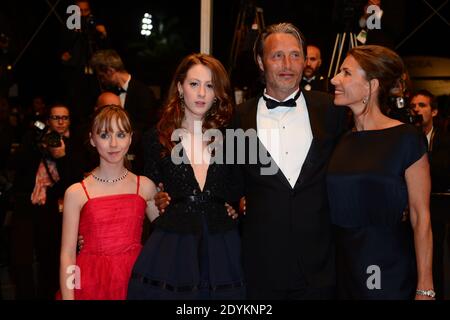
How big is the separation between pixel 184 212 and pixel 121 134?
56cm

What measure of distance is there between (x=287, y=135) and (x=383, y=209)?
1.88 feet

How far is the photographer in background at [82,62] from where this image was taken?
6172mm

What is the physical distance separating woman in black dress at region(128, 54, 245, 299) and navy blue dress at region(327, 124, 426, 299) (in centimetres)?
51

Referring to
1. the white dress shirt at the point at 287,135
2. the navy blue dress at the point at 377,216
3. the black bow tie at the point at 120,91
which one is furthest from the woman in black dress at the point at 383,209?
the black bow tie at the point at 120,91

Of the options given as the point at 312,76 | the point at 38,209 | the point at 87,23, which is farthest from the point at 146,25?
the point at 38,209

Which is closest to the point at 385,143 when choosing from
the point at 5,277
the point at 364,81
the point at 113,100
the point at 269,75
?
the point at 364,81

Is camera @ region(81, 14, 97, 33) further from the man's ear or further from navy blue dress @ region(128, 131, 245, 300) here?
navy blue dress @ region(128, 131, 245, 300)

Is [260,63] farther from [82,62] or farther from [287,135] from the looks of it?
[82,62]

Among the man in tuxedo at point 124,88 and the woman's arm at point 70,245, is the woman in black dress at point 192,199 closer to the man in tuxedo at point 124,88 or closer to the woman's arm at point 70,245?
the woman's arm at point 70,245

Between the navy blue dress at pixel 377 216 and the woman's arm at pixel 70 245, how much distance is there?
1.23m

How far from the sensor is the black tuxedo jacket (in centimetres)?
289

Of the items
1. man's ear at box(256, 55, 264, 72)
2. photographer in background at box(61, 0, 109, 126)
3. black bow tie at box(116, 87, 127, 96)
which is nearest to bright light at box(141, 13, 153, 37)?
photographer in background at box(61, 0, 109, 126)

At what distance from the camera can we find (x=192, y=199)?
115 inches

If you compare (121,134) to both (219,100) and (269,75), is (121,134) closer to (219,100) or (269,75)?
(219,100)
